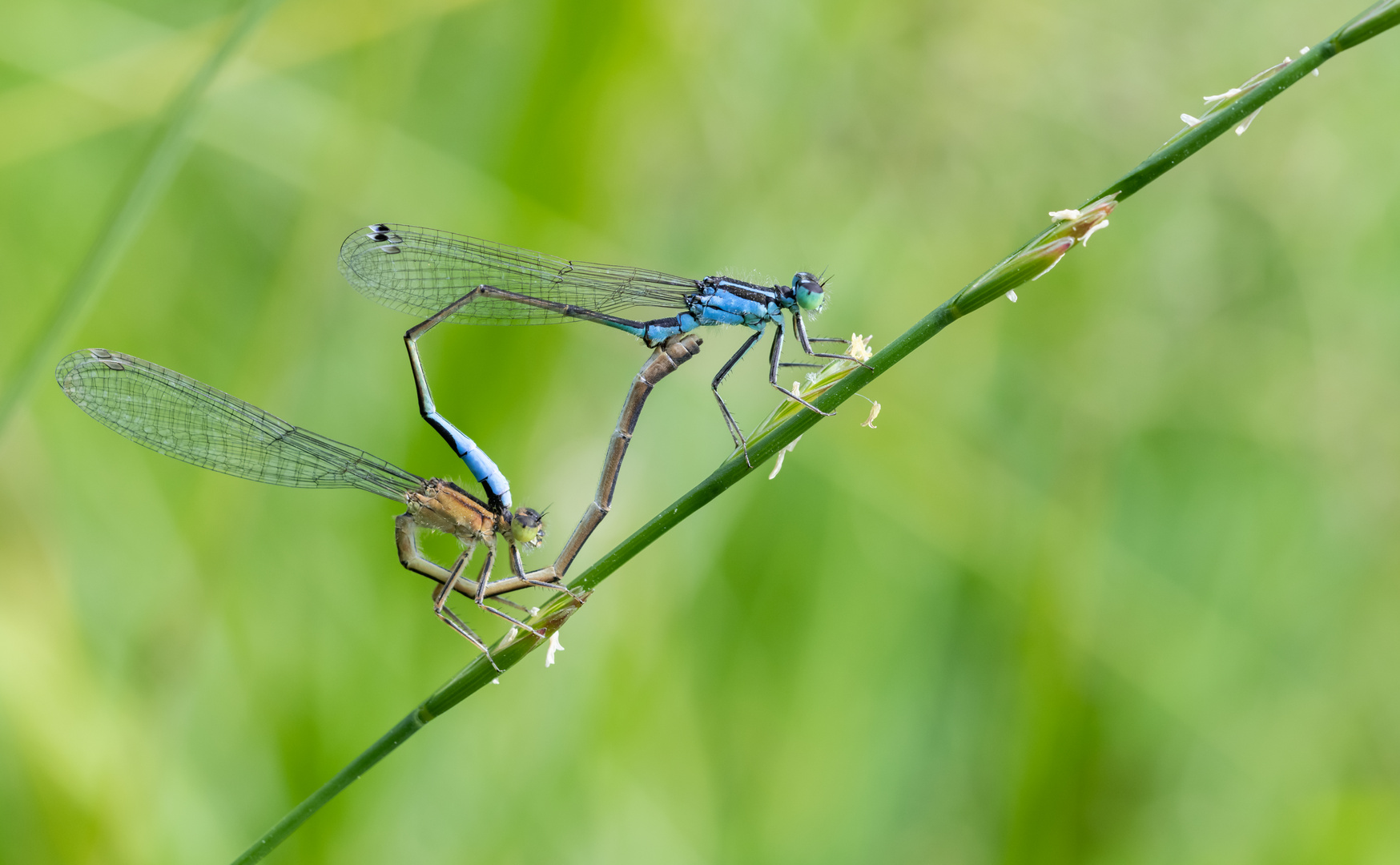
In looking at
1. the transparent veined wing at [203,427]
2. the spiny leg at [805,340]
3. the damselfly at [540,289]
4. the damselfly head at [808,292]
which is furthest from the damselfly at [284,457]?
the damselfly head at [808,292]

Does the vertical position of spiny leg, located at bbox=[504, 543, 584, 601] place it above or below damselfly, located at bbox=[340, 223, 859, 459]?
below

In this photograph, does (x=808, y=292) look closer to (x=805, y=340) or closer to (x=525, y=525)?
(x=805, y=340)

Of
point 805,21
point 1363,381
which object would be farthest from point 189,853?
point 1363,381

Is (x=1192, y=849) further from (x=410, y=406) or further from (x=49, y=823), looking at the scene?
(x=49, y=823)

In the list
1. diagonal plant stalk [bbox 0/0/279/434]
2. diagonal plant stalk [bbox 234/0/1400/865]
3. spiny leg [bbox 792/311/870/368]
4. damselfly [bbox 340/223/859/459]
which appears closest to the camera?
diagonal plant stalk [bbox 234/0/1400/865]

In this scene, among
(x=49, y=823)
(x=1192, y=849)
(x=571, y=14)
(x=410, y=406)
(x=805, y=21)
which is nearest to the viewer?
(x=49, y=823)

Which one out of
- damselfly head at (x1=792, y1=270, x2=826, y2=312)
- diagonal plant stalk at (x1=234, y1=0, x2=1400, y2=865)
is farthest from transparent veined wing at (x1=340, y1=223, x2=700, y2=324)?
diagonal plant stalk at (x1=234, y1=0, x2=1400, y2=865)

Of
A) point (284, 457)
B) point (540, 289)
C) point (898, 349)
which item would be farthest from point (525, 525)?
point (898, 349)

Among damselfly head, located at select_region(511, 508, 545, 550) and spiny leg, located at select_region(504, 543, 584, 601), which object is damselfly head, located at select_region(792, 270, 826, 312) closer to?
damselfly head, located at select_region(511, 508, 545, 550)
